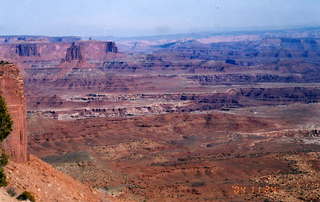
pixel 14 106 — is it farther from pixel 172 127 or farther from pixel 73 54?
pixel 73 54

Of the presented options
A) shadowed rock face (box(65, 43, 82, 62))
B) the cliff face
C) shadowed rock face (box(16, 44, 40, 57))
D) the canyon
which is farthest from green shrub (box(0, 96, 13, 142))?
shadowed rock face (box(16, 44, 40, 57))

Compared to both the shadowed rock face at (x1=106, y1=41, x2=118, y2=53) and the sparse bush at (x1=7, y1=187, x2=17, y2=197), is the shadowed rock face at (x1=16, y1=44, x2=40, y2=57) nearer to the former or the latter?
the shadowed rock face at (x1=106, y1=41, x2=118, y2=53)

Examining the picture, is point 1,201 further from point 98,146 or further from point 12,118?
point 98,146

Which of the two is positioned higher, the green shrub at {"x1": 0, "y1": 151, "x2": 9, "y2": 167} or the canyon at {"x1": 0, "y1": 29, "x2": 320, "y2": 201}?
the green shrub at {"x1": 0, "y1": 151, "x2": 9, "y2": 167}

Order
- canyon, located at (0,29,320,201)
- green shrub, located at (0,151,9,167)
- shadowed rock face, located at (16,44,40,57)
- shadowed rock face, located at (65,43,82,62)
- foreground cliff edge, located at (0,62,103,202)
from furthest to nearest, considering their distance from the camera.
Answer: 1. shadowed rock face, located at (16,44,40,57)
2. shadowed rock face, located at (65,43,82,62)
3. canyon, located at (0,29,320,201)
4. foreground cliff edge, located at (0,62,103,202)
5. green shrub, located at (0,151,9,167)

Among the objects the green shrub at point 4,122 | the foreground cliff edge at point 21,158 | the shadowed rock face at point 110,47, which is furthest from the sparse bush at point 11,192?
the shadowed rock face at point 110,47

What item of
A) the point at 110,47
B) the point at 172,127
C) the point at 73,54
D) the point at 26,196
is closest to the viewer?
the point at 26,196

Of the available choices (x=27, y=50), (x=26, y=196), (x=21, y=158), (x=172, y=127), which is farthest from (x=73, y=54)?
(x=26, y=196)
